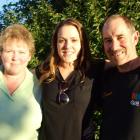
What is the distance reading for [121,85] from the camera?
205 inches

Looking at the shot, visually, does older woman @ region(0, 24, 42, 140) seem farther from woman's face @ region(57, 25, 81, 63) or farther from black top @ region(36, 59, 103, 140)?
woman's face @ region(57, 25, 81, 63)

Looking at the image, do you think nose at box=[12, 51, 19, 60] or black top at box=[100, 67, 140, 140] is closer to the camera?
black top at box=[100, 67, 140, 140]

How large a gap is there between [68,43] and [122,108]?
0.96 meters

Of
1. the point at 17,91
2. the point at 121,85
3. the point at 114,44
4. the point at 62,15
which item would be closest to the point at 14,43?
the point at 17,91

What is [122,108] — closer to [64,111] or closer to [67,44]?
[64,111]

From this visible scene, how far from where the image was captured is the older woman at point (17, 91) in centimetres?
540

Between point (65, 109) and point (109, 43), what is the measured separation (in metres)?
0.79

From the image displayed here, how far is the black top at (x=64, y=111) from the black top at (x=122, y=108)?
0.32 m

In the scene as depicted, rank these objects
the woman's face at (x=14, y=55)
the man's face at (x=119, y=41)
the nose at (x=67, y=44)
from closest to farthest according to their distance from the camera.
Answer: the man's face at (x=119, y=41)
the woman's face at (x=14, y=55)
the nose at (x=67, y=44)

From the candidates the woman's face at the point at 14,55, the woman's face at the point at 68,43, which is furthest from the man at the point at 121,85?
the woman's face at the point at 14,55

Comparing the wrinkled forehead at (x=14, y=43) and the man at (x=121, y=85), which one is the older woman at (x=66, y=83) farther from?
the wrinkled forehead at (x=14, y=43)

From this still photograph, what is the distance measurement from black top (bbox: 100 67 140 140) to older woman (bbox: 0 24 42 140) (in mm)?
726

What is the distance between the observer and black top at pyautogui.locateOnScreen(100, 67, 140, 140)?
501cm

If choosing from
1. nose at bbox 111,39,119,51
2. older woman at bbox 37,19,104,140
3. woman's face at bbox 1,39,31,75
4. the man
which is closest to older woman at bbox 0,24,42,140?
woman's face at bbox 1,39,31,75
